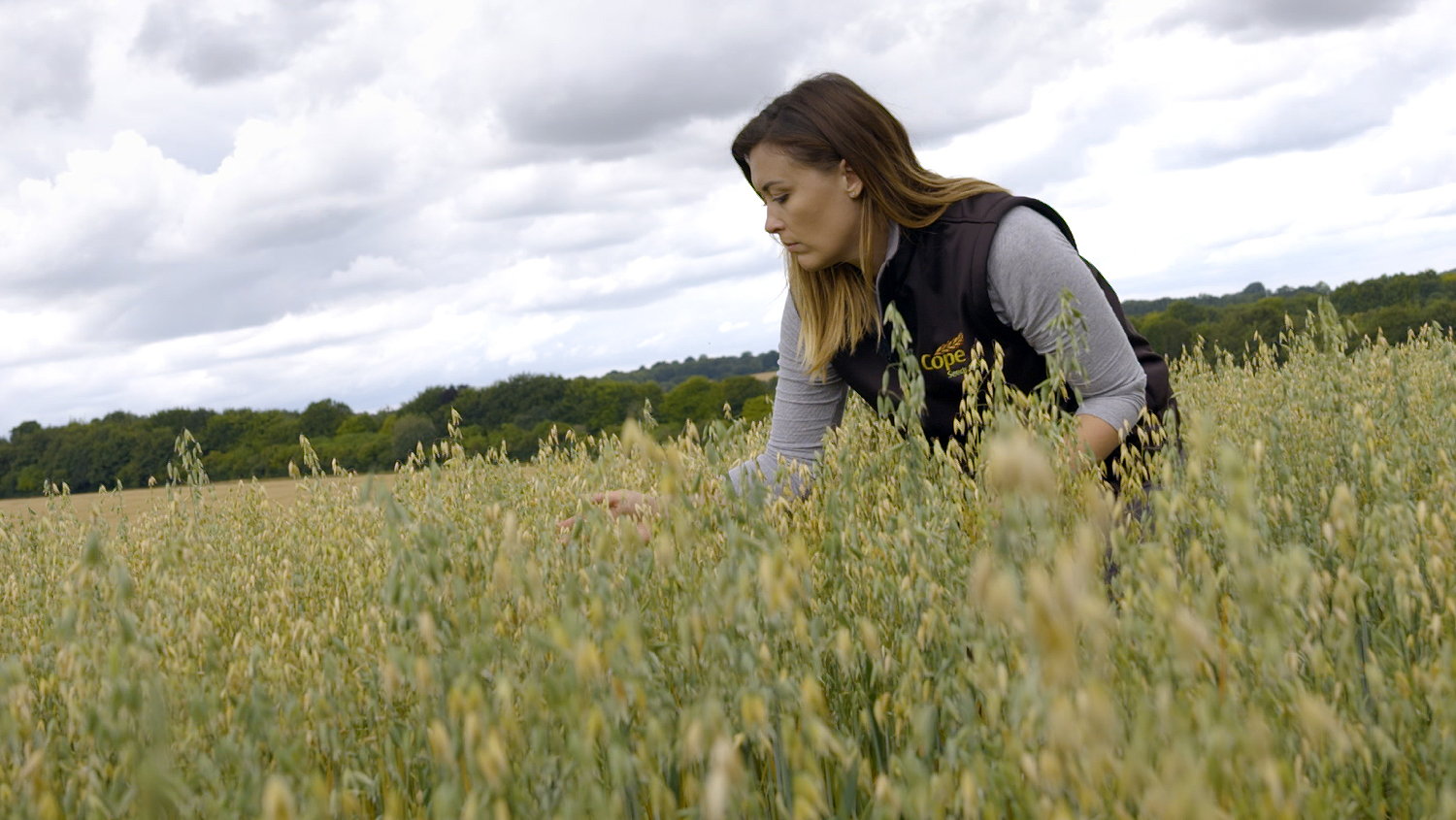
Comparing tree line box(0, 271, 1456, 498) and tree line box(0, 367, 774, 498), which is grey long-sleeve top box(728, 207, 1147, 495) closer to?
tree line box(0, 271, 1456, 498)

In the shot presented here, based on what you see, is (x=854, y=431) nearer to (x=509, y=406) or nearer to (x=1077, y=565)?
(x=1077, y=565)

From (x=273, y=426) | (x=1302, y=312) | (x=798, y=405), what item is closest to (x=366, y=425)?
(x=273, y=426)

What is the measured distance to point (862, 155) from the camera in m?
3.36

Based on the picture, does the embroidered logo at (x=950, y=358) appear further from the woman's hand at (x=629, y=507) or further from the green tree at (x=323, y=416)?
the green tree at (x=323, y=416)

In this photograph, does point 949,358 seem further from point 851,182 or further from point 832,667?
point 832,667

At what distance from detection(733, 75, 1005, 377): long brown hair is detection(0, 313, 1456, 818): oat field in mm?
1287

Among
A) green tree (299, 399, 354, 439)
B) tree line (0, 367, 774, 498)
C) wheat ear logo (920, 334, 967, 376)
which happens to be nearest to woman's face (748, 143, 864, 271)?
wheat ear logo (920, 334, 967, 376)

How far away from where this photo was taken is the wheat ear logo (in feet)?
11.1

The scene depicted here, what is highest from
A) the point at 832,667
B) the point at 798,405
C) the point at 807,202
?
the point at 807,202

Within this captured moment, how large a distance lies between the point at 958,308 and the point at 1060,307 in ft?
1.23

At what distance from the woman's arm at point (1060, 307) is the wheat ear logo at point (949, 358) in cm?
19

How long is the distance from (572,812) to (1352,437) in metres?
2.51

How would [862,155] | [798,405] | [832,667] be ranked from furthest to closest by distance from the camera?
[798,405], [862,155], [832,667]

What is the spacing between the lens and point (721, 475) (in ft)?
5.87
